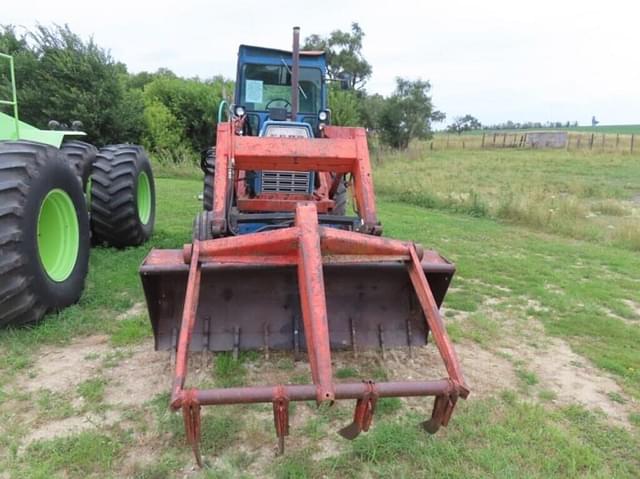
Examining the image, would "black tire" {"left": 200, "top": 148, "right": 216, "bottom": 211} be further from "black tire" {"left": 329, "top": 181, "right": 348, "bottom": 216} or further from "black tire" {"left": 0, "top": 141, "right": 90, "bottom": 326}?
"black tire" {"left": 0, "top": 141, "right": 90, "bottom": 326}

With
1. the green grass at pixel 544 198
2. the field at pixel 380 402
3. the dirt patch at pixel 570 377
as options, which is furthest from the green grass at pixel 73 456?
the green grass at pixel 544 198

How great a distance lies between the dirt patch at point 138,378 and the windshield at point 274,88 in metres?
3.45

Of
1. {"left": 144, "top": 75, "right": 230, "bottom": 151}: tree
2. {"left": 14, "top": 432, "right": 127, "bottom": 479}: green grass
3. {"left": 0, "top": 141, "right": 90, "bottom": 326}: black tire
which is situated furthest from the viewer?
{"left": 144, "top": 75, "right": 230, "bottom": 151}: tree

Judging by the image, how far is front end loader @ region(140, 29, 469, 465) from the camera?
231 centimetres

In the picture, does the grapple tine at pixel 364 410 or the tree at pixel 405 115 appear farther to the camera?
the tree at pixel 405 115

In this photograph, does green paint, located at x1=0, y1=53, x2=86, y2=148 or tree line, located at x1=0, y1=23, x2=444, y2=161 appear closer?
green paint, located at x1=0, y1=53, x2=86, y2=148

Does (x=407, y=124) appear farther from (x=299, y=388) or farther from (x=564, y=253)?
(x=299, y=388)

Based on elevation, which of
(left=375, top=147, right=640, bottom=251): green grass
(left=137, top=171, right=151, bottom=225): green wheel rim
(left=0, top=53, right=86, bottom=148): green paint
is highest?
(left=0, top=53, right=86, bottom=148): green paint

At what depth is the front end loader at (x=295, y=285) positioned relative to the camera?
7.58ft

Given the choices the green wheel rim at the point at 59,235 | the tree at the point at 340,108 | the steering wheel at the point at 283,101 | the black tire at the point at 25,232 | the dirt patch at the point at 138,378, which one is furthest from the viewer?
the tree at the point at 340,108

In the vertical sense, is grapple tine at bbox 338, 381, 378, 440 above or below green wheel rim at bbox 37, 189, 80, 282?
below

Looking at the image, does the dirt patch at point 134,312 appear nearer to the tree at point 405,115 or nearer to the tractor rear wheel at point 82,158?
the tractor rear wheel at point 82,158

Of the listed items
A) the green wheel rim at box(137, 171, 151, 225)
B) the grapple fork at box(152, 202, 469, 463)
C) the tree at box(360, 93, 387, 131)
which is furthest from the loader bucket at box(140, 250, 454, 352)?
the tree at box(360, 93, 387, 131)

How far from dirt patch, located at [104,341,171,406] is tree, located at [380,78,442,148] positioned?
108 feet
